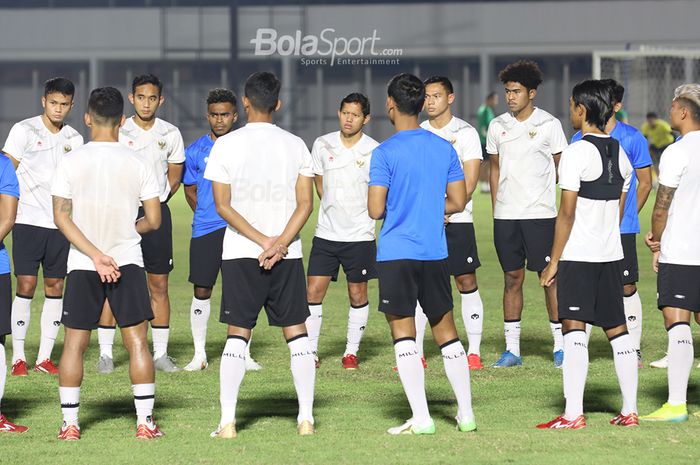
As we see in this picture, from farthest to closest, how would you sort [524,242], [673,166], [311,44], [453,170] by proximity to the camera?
1. [311,44]
2. [524,242]
3. [673,166]
4. [453,170]

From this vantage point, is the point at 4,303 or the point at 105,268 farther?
the point at 4,303

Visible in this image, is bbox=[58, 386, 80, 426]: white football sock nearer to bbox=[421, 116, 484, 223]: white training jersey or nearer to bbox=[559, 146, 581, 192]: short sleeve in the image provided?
bbox=[559, 146, 581, 192]: short sleeve

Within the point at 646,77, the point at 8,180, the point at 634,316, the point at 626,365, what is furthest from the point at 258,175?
the point at 646,77

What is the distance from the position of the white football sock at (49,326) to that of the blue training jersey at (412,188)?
3.38 metres

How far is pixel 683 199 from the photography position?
24.2 feet

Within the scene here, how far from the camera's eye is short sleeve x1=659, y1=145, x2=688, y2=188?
23.9ft

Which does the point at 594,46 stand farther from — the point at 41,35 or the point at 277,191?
the point at 277,191

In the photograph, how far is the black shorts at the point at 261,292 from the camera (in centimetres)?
691

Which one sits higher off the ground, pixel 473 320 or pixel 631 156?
pixel 631 156

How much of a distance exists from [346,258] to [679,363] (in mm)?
2959

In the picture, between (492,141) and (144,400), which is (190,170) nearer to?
(492,141)

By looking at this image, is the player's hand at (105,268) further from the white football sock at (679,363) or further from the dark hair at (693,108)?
the dark hair at (693,108)

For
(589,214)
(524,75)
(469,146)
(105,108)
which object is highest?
(524,75)

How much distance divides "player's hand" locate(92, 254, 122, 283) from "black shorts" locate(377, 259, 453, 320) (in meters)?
1.40
